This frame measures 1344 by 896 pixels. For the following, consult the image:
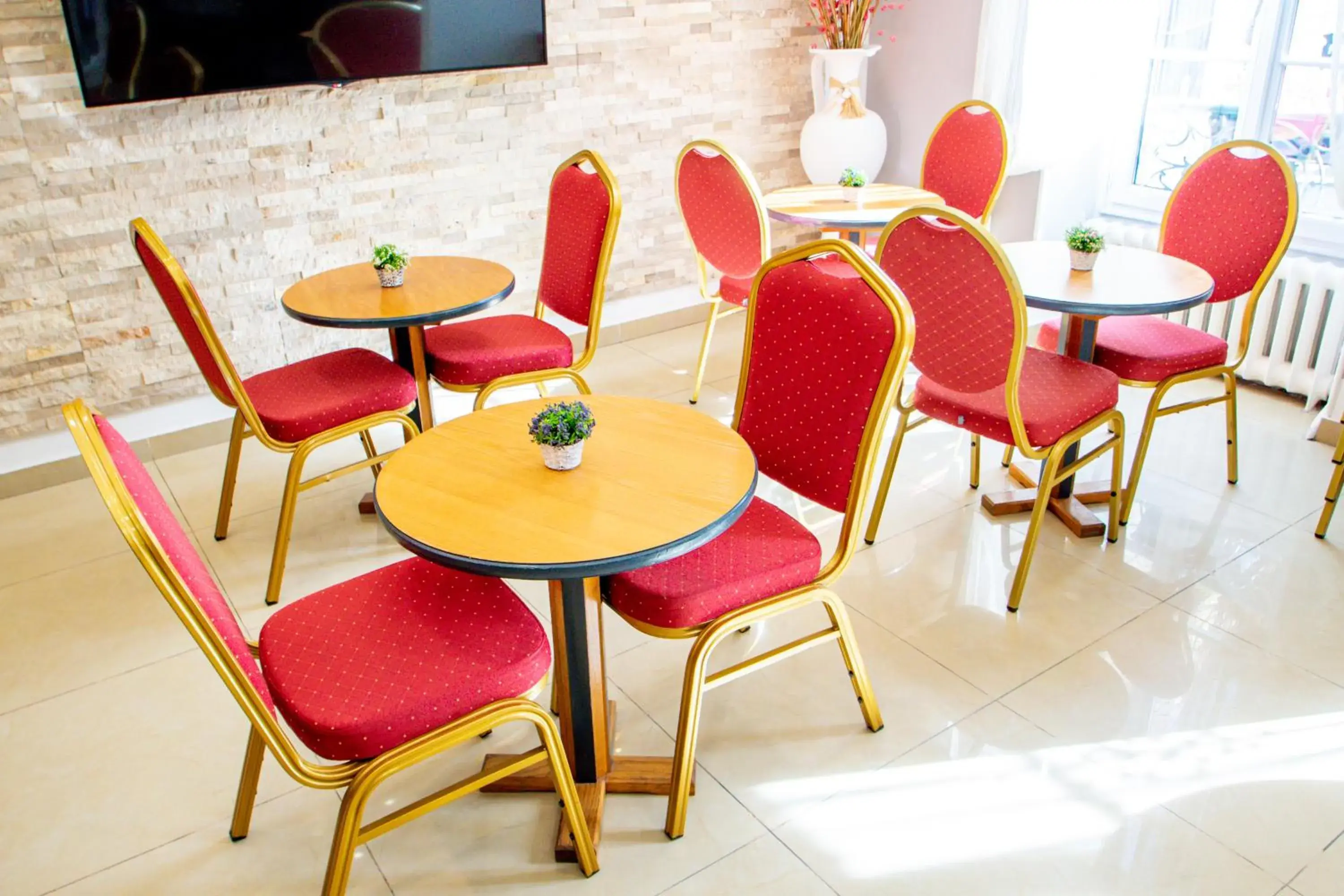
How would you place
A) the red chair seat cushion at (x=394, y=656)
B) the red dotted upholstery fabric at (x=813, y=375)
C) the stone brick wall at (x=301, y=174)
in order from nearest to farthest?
1. the red chair seat cushion at (x=394, y=656)
2. the red dotted upholstery fabric at (x=813, y=375)
3. the stone brick wall at (x=301, y=174)

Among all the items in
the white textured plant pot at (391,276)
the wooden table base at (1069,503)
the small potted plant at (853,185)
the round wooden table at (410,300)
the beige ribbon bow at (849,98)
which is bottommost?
the wooden table base at (1069,503)

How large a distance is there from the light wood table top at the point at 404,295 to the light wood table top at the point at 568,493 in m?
0.76

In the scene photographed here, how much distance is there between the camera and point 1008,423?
253cm

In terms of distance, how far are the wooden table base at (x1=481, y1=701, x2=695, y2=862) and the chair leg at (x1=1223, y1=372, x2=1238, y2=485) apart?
2.06 metres

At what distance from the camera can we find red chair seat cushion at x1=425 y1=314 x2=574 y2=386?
303 centimetres

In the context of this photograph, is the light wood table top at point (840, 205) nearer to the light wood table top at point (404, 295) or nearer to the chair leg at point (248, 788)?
the light wood table top at point (404, 295)

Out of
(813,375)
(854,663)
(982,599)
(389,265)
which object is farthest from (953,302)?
(389,265)

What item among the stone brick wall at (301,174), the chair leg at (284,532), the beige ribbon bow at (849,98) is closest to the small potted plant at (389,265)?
the chair leg at (284,532)

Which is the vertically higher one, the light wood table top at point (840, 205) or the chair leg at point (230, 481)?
the light wood table top at point (840, 205)

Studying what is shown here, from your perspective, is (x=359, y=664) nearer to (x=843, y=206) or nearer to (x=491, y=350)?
(x=491, y=350)

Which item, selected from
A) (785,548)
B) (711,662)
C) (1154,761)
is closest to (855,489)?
(785,548)

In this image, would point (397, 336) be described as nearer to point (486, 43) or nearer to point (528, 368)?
point (528, 368)

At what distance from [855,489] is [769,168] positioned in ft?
11.2

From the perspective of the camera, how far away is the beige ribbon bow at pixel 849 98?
4.53 metres
